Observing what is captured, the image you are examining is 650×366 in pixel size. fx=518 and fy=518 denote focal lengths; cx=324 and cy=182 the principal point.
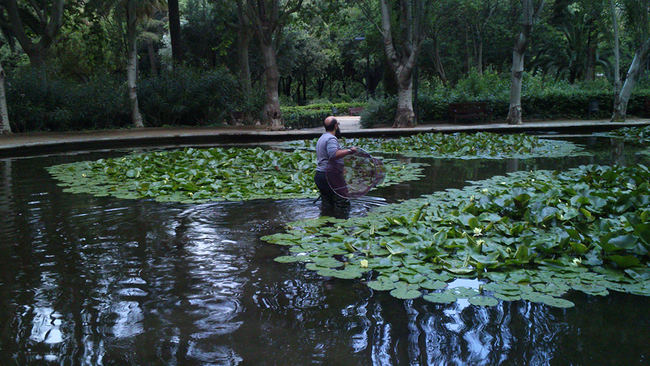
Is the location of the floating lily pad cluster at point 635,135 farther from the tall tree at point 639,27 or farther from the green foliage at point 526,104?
the green foliage at point 526,104

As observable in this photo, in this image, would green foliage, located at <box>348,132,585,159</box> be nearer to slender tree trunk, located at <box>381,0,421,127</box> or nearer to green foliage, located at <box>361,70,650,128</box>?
slender tree trunk, located at <box>381,0,421,127</box>

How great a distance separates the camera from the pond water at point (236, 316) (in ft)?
11.1

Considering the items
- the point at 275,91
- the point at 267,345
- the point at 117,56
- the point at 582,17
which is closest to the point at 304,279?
the point at 267,345

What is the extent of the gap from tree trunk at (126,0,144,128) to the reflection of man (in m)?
15.1

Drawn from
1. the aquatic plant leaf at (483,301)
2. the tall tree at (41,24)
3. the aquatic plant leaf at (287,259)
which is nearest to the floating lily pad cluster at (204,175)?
the aquatic plant leaf at (287,259)

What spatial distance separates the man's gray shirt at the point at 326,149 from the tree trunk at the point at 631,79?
17696 mm

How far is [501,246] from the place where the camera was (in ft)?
16.8

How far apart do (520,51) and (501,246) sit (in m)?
17.2

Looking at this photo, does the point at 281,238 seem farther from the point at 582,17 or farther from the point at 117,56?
the point at 582,17

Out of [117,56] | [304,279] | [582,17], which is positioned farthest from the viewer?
[582,17]

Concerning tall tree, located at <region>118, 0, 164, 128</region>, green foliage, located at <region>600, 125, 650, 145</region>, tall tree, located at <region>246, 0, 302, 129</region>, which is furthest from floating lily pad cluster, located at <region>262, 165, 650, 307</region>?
tall tree, located at <region>118, 0, 164, 128</region>

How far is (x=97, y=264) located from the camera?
17.3 feet

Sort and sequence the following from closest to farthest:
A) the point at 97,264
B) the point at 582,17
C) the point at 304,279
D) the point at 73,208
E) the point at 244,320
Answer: the point at 244,320, the point at 304,279, the point at 97,264, the point at 73,208, the point at 582,17

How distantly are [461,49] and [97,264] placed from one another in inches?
1399
